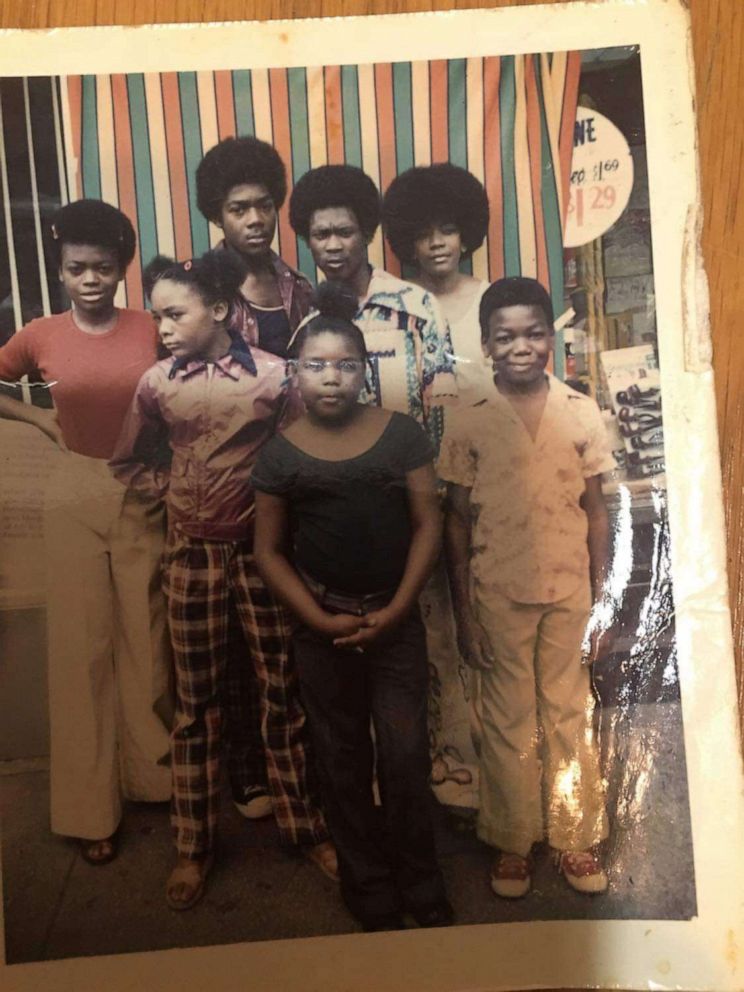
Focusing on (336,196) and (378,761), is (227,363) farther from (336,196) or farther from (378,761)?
(378,761)

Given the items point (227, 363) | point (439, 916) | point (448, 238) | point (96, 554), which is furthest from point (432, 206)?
point (439, 916)

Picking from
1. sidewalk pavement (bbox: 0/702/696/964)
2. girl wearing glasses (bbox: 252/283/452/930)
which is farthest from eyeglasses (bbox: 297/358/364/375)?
sidewalk pavement (bbox: 0/702/696/964)

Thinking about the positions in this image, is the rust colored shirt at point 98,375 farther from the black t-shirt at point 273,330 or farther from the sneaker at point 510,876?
the sneaker at point 510,876

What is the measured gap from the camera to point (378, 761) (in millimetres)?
365

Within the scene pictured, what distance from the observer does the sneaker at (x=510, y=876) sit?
0.36 metres

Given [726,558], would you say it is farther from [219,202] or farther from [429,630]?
[219,202]

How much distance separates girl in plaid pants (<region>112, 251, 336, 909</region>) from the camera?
356 millimetres

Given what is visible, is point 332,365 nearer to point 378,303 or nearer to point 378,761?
point 378,303

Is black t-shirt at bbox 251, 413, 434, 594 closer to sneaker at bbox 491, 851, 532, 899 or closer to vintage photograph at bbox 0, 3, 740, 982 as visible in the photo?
vintage photograph at bbox 0, 3, 740, 982

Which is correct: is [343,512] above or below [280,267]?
below

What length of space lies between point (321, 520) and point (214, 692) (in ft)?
0.32

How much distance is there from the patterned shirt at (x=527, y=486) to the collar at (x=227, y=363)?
0.33 ft

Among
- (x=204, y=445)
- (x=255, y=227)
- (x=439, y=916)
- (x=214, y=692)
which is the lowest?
(x=439, y=916)

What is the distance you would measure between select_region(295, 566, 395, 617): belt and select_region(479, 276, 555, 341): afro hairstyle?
0.44 ft
